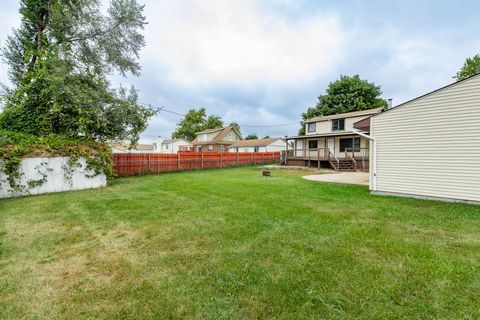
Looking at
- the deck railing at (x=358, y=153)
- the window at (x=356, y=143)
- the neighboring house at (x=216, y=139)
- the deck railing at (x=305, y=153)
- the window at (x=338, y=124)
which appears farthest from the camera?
the neighboring house at (x=216, y=139)

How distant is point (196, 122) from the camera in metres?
48.0

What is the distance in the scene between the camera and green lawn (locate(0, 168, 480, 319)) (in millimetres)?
2168

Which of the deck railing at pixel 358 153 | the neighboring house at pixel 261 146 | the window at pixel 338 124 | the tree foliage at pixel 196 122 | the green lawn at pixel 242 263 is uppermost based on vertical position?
the tree foliage at pixel 196 122

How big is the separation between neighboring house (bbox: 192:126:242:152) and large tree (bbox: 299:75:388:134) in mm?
13890

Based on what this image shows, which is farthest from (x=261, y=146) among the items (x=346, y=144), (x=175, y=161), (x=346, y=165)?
(x=175, y=161)

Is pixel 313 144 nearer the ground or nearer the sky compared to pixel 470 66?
nearer the ground

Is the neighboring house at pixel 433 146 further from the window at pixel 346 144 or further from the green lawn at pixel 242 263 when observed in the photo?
the window at pixel 346 144

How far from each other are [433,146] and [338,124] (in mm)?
15152

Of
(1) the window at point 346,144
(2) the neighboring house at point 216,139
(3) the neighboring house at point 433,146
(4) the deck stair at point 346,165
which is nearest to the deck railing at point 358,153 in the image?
(4) the deck stair at point 346,165

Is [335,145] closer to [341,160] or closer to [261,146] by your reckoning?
[341,160]

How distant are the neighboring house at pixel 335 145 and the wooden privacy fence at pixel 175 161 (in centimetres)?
488

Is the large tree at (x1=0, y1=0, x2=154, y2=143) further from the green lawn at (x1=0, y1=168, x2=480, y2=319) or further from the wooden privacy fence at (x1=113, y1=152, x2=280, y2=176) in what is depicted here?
the green lawn at (x1=0, y1=168, x2=480, y2=319)

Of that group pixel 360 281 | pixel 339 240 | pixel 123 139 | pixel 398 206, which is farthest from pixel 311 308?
pixel 123 139

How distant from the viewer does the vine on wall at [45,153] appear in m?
8.02
